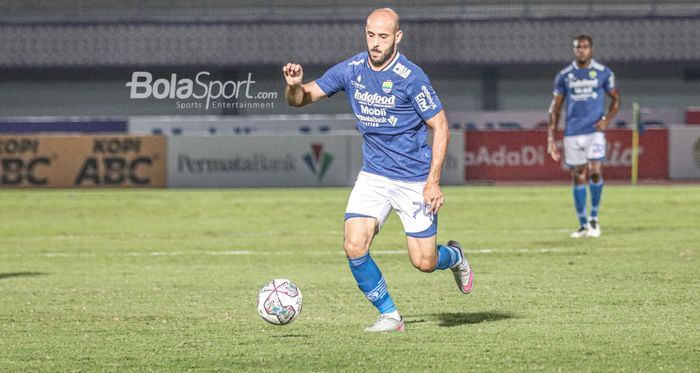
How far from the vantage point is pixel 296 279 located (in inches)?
436

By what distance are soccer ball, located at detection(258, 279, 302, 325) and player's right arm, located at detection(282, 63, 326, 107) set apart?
1146 millimetres

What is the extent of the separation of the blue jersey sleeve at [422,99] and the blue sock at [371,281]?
0.96 meters

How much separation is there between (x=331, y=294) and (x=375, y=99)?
8.67 ft

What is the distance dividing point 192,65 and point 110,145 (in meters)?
14.1

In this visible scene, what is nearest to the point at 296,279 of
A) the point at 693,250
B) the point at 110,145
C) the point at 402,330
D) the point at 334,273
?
the point at 334,273

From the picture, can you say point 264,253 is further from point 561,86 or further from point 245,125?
point 245,125

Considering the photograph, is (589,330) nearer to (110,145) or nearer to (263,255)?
(263,255)

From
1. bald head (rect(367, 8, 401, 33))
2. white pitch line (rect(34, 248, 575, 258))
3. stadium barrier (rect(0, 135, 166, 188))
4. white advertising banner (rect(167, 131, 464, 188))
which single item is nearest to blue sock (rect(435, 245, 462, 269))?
bald head (rect(367, 8, 401, 33))

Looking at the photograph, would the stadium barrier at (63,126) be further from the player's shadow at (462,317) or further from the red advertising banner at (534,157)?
the player's shadow at (462,317)

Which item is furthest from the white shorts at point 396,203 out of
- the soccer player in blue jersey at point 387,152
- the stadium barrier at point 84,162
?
the stadium barrier at point 84,162

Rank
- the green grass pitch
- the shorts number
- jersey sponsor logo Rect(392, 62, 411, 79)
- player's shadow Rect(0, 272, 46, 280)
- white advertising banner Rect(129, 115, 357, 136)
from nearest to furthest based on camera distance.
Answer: the green grass pitch < jersey sponsor logo Rect(392, 62, 411, 79) < the shorts number < player's shadow Rect(0, 272, 46, 280) < white advertising banner Rect(129, 115, 357, 136)

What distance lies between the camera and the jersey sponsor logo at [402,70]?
757 cm

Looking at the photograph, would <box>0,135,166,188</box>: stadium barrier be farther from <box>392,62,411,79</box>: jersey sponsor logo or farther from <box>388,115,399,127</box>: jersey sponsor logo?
<box>392,62,411,79</box>: jersey sponsor logo

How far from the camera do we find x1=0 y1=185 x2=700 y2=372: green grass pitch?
265 inches
